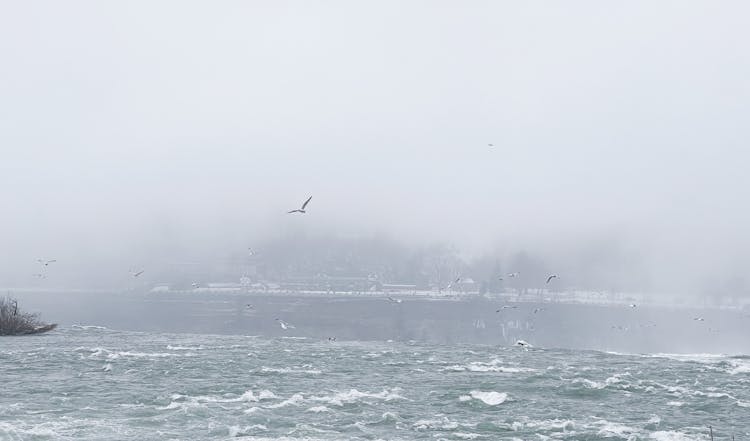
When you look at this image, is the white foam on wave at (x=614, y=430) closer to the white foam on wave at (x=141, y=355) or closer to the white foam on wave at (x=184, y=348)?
the white foam on wave at (x=141, y=355)

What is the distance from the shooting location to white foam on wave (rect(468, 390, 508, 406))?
58384 millimetres

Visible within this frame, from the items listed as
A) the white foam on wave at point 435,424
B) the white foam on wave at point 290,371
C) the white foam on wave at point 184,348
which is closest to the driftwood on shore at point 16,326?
the white foam on wave at point 184,348

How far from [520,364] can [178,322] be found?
335 ft

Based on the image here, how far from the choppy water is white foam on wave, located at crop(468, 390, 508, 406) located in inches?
6.9

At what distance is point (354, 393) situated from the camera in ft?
196

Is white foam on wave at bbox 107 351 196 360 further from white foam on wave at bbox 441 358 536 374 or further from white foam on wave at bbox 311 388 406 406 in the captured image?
white foam on wave at bbox 441 358 536 374

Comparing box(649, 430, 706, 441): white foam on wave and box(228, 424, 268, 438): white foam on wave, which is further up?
box(649, 430, 706, 441): white foam on wave

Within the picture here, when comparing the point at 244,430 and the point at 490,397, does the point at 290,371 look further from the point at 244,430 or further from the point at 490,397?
the point at 244,430

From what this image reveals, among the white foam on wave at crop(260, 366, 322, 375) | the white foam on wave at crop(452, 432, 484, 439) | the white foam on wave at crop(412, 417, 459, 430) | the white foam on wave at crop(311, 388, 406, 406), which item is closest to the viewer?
the white foam on wave at crop(452, 432, 484, 439)

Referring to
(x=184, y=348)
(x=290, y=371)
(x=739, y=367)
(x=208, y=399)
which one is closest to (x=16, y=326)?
(x=184, y=348)

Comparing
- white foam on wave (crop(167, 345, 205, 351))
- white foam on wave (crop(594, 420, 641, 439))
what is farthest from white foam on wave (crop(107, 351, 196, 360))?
white foam on wave (crop(594, 420, 641, 439))

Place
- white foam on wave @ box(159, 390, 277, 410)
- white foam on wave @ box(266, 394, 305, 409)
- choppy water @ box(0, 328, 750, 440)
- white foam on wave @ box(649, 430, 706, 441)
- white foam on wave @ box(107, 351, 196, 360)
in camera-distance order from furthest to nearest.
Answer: white foam on wave @ box(107, 351, 196, 360) → white foam on wave @ box(266, 394, 305, 409) → white foam on wave @ box(159, 390, 277, 410) → choppy water @ box(0, 328, 750, 440) → white foam on wave @ box(649, 430, 706, 441)

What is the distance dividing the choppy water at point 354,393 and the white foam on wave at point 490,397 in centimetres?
18

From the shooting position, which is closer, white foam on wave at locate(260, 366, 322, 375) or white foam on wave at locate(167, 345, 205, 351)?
white foam on wave at locate(260, 366, 322, 375)
